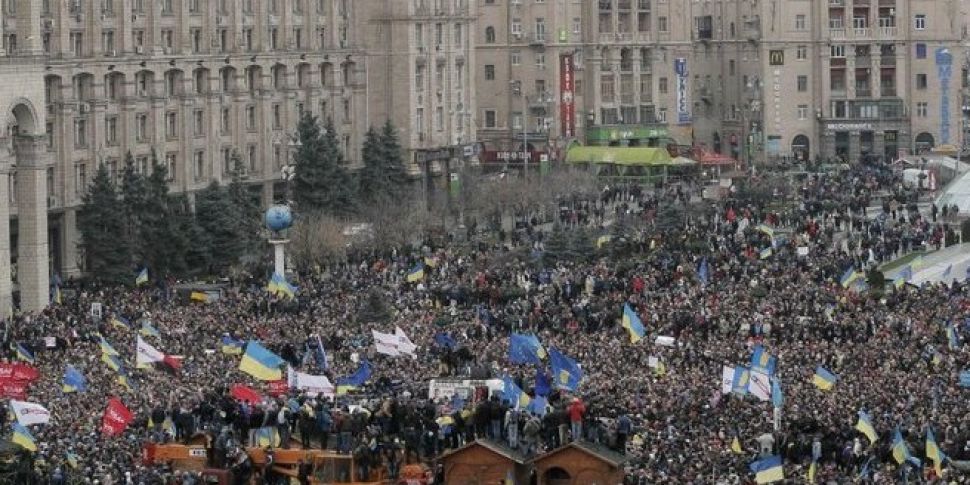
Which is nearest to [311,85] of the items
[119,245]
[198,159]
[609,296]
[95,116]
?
[198,159]

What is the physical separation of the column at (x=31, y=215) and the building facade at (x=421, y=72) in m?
33.1

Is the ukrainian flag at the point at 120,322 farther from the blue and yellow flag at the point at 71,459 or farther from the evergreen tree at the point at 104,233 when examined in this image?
the blue and yellow flag at the point at 71,459

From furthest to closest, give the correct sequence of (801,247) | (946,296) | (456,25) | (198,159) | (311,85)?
(456,25) → (311,85) → (198,159) → (801,247) → (946,296)

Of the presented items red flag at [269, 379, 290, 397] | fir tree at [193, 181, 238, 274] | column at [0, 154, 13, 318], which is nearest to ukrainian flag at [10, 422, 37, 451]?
red flag at [269, 379, 290, 397]

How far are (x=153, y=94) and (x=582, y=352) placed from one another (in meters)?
39.8

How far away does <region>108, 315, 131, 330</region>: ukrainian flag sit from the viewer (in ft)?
278

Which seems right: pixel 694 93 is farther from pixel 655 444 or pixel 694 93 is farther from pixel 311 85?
pixel 655 444

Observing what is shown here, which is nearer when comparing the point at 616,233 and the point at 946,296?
the point at 946,296

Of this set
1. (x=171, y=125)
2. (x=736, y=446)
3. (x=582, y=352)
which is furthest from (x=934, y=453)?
(x=171, y=125)

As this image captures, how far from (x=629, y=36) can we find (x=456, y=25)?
1703cm

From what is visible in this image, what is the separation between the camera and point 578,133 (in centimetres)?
14888

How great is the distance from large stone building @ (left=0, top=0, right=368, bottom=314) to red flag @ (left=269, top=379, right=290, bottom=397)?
75.2 ft

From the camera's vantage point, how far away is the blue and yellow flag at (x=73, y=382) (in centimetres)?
7244

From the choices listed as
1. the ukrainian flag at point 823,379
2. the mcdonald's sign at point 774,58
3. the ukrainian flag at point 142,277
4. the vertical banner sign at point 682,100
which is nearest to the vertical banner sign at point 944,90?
the mcdonald's sign at point 774,58
